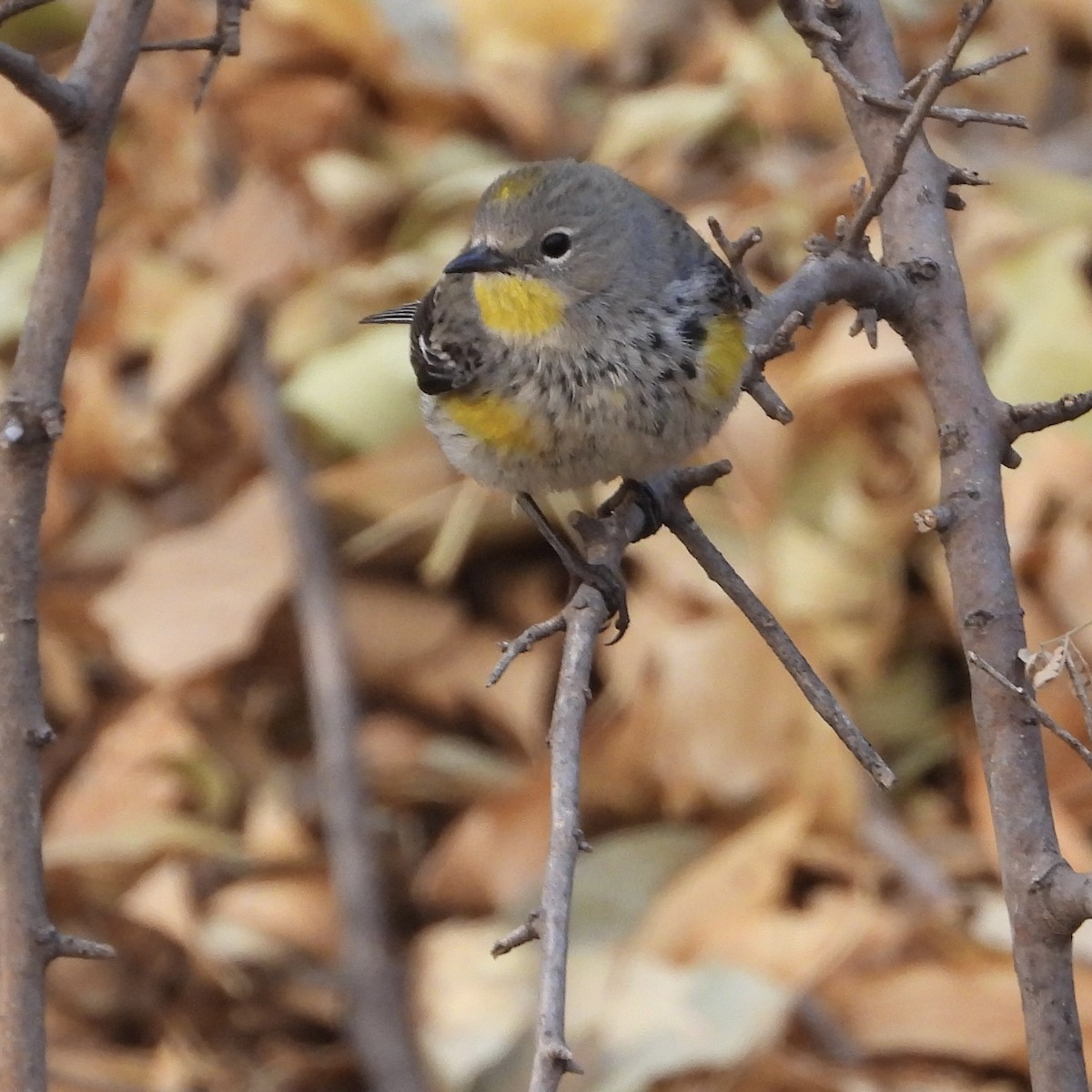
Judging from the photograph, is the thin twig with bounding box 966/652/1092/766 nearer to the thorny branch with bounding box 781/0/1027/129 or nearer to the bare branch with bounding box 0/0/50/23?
the thorny branch with bounding box 781/0/1027/129

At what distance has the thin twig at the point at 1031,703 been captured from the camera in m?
1.15

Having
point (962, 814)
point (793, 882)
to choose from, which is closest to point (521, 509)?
point (793, 882)

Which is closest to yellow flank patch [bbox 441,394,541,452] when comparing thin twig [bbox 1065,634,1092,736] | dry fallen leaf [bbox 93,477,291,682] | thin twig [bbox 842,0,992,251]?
thin twig [bbox 842,0,992,251]

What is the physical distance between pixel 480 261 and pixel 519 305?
3.3 inches

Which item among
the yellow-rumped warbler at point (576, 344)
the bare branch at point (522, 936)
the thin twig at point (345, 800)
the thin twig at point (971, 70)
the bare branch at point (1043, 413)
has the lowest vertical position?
the thin twig at point (345, 800)

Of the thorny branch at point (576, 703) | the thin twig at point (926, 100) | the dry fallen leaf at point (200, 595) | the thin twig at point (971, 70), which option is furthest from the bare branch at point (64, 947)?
the dry fallen leaf at point (200, 595)

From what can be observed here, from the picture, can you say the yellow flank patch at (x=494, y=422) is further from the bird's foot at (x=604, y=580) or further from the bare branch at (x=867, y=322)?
the bare branch at (x=867, y=322)

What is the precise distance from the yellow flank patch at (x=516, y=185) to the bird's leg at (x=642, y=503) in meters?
0.43

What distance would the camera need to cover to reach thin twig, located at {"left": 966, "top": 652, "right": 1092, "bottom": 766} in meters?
1.15

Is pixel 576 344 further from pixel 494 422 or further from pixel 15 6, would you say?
pixel 15 6

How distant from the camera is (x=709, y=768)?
8.76 feet

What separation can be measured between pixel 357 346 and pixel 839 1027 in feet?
6.05

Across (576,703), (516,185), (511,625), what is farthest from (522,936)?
(511,625)

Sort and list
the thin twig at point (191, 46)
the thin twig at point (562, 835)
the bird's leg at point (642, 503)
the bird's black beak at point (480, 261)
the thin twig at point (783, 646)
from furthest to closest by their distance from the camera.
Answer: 1. the bird's black beak at point (480, 261)
2. the bird's leg at point (642, 503)
3. the thin twig at point (191, 46)
4. the thin twig at point (783, 646)
5. the thin twig at point (562, 835)
